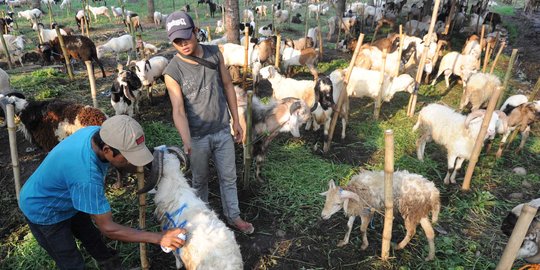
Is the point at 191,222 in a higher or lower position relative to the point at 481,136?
lower

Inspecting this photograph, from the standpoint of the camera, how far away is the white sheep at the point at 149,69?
361 inches

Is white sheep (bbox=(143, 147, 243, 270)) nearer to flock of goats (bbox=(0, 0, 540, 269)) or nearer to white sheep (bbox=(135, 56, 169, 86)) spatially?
flock of goats (bbox=(0, 0, 540, 269))

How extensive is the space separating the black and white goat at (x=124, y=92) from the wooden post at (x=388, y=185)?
656 centimetres

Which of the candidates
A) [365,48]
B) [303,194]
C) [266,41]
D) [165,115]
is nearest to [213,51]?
[303,194]

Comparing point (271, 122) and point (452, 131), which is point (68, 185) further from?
point (452, 131)

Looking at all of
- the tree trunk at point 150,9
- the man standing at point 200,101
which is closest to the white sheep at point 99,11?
the tree trunk at point 150,9

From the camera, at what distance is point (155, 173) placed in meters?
3.34

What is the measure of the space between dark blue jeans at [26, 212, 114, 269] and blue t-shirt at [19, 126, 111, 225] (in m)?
0.12

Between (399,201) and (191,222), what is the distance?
2.78m

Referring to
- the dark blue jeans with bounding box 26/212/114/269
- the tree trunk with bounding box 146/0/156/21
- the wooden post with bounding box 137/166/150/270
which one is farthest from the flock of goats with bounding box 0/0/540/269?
the tree trunk with bounding box 146/0/156/21

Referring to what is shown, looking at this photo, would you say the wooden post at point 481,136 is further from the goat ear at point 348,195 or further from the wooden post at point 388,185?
the goat ear at point 348,195

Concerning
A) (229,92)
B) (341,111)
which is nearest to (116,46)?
(341,111)

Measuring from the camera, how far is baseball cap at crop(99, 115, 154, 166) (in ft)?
8.13

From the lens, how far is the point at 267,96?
10.4 meters
